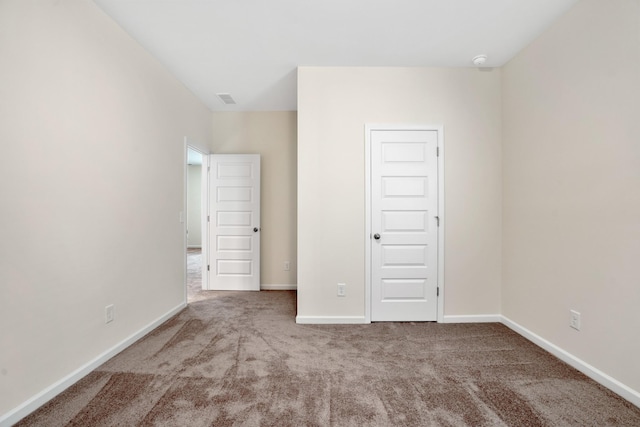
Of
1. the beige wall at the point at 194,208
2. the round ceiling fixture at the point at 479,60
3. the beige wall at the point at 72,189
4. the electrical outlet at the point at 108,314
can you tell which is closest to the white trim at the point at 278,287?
the beige wall at the point at 72,189

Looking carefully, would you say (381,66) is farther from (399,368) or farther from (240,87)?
(399,368)

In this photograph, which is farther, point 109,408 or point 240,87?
point 240,87

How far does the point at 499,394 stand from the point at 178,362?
229cm

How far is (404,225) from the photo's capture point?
9.57 feet

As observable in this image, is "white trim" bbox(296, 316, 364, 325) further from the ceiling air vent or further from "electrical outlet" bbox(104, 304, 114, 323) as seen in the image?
the ceiling air vent

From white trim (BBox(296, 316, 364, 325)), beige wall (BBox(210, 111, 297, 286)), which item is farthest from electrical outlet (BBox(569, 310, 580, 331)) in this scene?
beige wall (BBox(210, 111, 297, 286))

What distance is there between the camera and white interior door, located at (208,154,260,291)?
165 inches

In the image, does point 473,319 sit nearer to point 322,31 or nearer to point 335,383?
point 335,383

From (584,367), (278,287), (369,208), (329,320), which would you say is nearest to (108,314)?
(329,320)

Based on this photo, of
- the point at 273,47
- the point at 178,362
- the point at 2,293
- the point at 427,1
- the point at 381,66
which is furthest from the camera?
the point at 381,66

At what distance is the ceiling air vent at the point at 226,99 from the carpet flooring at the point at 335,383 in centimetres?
287

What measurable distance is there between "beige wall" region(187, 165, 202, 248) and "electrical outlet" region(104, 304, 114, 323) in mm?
7053

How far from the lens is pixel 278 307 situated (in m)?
3.40

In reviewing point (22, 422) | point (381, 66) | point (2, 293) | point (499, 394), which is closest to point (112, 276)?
point (2, 293)
